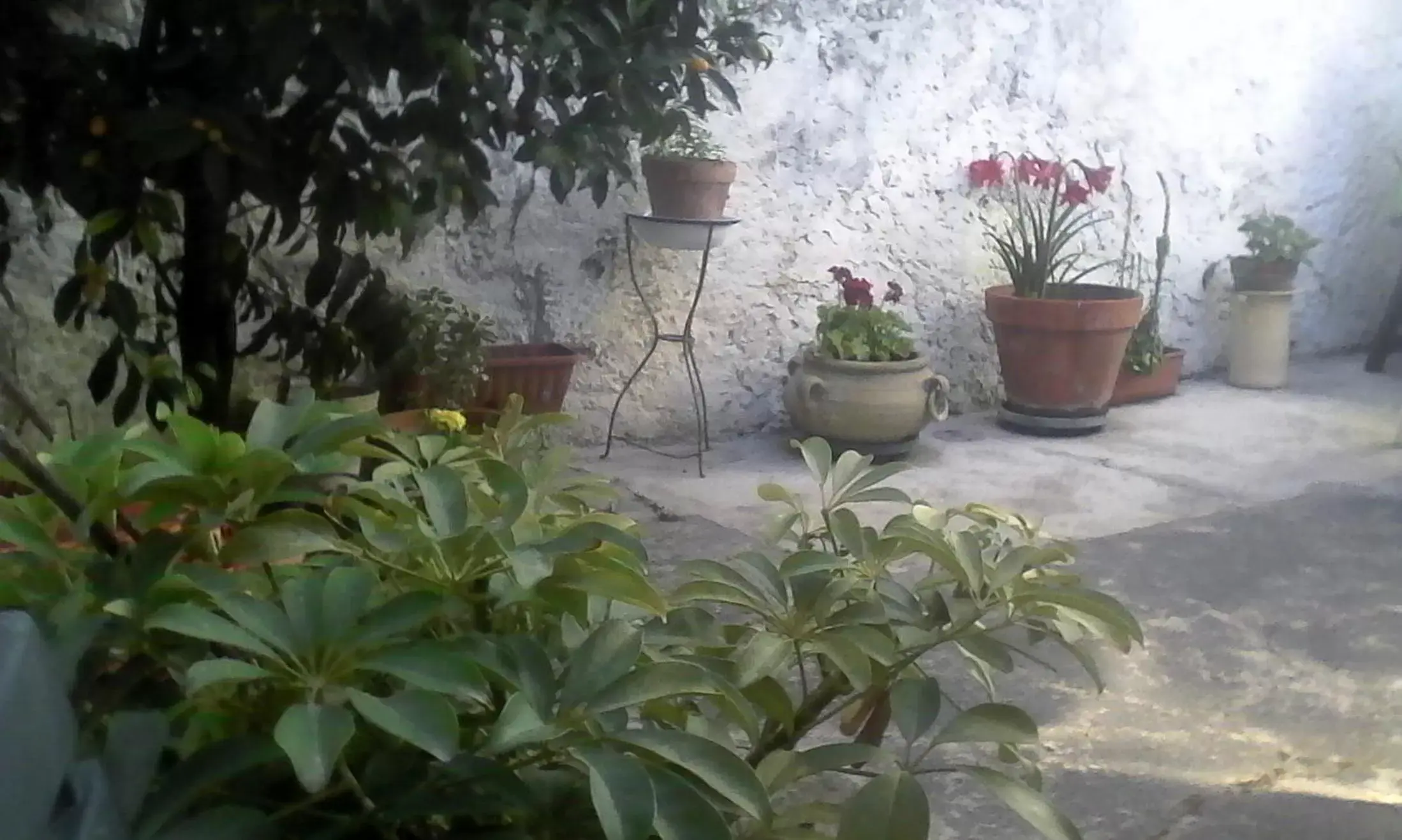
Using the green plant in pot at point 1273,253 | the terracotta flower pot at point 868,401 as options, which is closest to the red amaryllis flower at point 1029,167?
the terracotta flower pot at point 868,401

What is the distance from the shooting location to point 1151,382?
11.6 ft

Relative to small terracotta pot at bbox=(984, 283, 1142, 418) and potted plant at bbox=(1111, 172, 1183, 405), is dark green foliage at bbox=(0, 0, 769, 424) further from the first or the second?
potted plant at bbox=(1111, 172, 1183, 405)

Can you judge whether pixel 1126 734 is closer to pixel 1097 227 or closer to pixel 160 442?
pixel 160 442

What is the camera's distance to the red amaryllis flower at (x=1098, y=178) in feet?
10.2

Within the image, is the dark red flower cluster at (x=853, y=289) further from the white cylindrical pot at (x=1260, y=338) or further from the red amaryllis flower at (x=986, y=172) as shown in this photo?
the white cylindrical pot at (x=1260, y=338)

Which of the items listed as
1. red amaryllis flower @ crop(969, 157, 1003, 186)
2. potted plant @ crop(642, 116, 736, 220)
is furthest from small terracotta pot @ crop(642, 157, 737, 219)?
red amaryllis flower @ crop(969, 157, 1003, 186)

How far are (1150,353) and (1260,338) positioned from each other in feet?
1.70

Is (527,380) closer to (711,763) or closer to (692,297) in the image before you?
(692,297)

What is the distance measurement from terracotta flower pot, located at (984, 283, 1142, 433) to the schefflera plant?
235 cm

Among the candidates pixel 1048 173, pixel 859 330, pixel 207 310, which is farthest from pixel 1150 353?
pixel 207 310

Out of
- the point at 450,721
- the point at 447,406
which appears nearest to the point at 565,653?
the point at 450,721

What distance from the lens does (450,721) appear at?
0.43m

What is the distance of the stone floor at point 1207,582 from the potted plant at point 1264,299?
17 cm

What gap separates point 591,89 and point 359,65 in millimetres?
313
